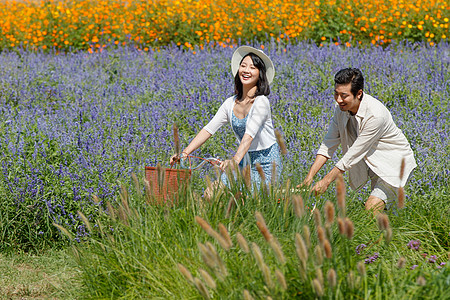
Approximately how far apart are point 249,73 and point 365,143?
962 mm

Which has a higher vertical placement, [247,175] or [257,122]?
[257,122]

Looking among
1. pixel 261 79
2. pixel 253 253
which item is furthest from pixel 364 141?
pixel 253 253

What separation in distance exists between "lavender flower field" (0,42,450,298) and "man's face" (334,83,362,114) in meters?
0.54

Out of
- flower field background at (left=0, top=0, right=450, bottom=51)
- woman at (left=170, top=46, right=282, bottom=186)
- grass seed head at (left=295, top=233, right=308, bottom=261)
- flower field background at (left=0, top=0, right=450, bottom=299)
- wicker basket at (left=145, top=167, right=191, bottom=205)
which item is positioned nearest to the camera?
grass seed head at (left=295, top=233, right=308, bottom=261)

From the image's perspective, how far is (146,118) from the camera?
581cm

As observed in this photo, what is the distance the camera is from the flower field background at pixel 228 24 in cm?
976

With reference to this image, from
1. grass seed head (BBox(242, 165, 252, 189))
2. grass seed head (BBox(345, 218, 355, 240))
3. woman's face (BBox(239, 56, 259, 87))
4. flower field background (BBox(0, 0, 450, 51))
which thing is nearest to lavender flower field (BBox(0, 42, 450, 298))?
grass seed head (BBox(242, 165, 252, 189))

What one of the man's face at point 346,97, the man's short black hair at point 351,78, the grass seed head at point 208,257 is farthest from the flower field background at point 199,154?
the man's short black hair at point 351,78

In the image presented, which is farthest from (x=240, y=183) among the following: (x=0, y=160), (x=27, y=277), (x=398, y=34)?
(x=398, y=34)

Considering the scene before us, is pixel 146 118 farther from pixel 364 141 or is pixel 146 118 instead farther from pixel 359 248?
pixel 359 248

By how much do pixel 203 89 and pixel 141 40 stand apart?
12.6ft

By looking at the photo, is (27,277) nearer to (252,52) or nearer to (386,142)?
(252,52)

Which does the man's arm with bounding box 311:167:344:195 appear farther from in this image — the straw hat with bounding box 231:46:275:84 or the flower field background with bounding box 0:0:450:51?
the flower field background with bounding box 0:0:450:51

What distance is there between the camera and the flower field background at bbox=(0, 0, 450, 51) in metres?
9.76
